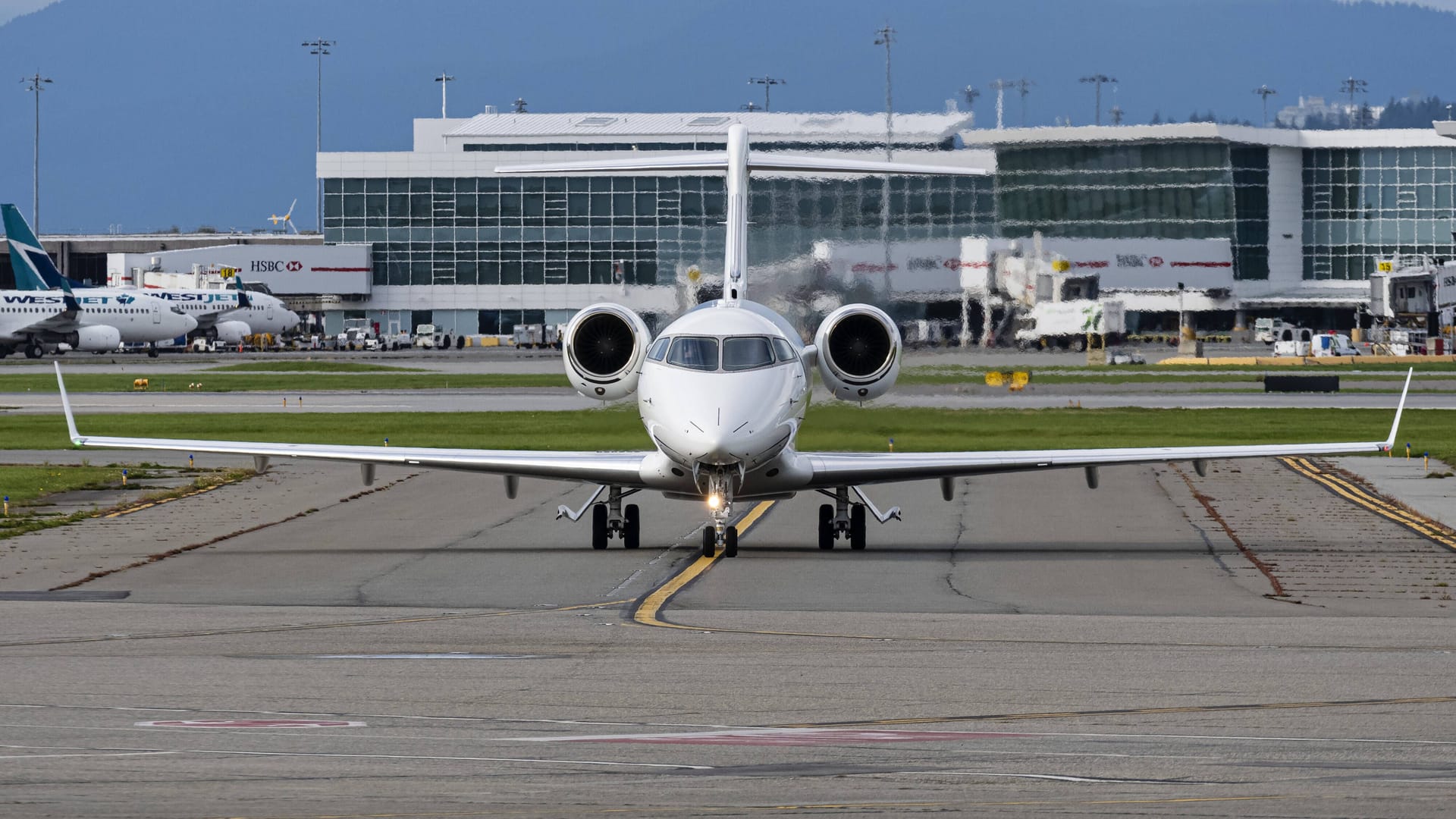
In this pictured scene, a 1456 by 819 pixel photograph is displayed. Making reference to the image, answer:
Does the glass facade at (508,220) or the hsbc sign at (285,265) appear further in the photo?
the hsbc sign at (285,265)

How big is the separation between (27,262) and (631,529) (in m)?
110

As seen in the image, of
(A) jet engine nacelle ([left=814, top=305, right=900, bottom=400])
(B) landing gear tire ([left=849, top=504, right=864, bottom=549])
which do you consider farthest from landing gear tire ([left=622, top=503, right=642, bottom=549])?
(A) jet engine nacelle ([left=814, top=305, right=900, bottom=400])

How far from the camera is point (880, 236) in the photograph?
37.5 meters

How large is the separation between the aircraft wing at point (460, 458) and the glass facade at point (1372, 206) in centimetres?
13623

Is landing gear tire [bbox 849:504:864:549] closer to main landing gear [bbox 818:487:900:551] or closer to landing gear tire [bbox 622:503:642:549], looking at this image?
main landing gear [bbox 818:487:900:551]

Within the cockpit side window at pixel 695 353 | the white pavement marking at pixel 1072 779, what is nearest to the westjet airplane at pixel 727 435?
the cockpit side window at pixel 695 353

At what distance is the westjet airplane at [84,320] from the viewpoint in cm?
11581

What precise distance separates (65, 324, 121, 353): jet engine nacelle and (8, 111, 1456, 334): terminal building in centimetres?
2482

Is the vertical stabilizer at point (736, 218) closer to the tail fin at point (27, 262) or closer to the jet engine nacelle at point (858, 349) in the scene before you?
the jet engine nacelle at point (858, 349)

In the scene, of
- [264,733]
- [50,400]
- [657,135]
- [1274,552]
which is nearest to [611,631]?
[264,733]

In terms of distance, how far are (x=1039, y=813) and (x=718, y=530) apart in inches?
594

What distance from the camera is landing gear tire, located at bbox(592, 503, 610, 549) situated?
2627 centimetres

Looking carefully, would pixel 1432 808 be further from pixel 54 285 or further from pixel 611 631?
pixel 54 285

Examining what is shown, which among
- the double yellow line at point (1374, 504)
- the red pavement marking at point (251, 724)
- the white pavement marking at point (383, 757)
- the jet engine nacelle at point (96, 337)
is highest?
the jet engine nacelle at point (96, 337)
